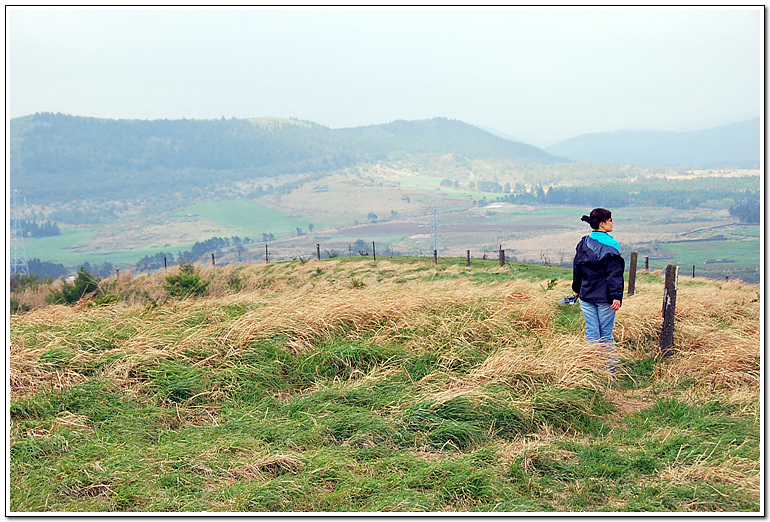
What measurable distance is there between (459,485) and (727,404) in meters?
3.00

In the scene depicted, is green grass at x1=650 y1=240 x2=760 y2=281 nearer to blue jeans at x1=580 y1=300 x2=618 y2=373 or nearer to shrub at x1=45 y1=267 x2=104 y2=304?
shrub at x1=45 y1=267 x2=104 y2=304

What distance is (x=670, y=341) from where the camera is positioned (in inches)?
265

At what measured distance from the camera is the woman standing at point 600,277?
234 inches

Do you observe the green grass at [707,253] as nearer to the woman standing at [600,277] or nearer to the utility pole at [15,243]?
the utility pole at [15,243]

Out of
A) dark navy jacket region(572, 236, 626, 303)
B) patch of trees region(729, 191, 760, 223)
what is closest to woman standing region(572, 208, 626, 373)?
dark navy jacket region(572, 236, 626, 303)

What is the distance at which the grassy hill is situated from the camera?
3.84 m

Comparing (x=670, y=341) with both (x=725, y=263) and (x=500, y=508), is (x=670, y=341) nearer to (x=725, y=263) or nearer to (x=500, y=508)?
(x=500, y=508)

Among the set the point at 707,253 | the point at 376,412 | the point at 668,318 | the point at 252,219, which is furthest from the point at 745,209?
the point at 376,412

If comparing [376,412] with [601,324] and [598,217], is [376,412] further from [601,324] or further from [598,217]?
[598,217]

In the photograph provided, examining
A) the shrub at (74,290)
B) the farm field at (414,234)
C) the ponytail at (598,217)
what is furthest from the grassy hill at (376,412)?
the farm field at (414,234)

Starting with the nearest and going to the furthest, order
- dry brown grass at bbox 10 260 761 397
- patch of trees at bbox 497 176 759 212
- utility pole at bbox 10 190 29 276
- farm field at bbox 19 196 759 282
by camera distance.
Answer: dry brown grass at bbox 10 260 761 397, utility pole at bbox 10 190 29 276, farm field at bbox 19 196 759 282, patch of trees at bbox 497 176 759 212

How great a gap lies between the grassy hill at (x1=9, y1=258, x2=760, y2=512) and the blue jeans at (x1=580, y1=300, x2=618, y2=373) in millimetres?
234

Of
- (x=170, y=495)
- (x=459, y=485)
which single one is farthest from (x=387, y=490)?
(x=170, y=495)

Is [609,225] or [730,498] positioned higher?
[609,225]
